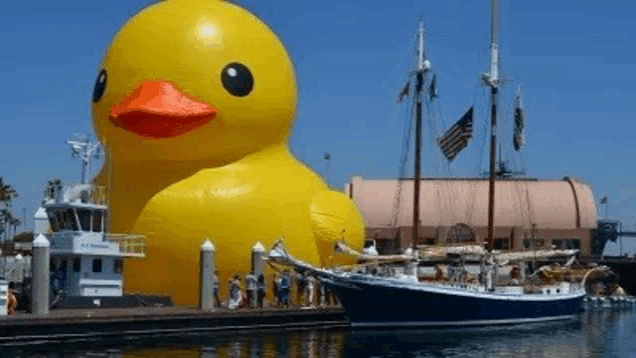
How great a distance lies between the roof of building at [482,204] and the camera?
6800cm

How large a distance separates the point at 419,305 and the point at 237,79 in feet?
29.1

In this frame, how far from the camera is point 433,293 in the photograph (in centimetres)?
3428

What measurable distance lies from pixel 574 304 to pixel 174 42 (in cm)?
1999

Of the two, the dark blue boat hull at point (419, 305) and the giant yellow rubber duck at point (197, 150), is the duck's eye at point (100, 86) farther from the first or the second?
the dark blue boat hull at point (419, 305)

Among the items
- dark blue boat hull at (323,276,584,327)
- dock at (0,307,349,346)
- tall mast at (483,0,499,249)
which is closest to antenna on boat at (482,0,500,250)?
tall mast at (483,0,499,249)

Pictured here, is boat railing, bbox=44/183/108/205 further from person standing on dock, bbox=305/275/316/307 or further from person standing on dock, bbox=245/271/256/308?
person standing on dock, bbox=305/275/316/307

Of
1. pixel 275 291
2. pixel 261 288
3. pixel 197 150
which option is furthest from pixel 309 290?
pixel 197 150

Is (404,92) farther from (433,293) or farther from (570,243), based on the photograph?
(570,243)

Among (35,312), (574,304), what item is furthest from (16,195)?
(35,312)

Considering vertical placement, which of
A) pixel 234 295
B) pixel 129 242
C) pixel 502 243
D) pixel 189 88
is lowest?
pixel 234 295

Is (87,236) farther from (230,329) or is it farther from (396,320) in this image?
(396,320)

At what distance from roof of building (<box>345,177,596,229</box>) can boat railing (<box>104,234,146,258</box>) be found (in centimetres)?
3813

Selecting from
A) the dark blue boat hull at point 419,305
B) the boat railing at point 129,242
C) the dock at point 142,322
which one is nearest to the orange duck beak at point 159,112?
the boat railing at point 129,242

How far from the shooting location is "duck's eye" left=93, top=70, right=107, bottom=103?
32438 mm
